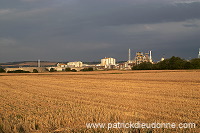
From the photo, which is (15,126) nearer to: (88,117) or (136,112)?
(88,117)

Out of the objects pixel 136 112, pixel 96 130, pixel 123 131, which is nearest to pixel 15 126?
pixel 96 130

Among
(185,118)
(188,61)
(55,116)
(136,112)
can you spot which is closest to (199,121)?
(185,118)

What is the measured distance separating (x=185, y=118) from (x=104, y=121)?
3.39 meters

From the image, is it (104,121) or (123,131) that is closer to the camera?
(123,131)

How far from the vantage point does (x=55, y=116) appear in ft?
33.8

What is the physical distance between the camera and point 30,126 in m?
8.66

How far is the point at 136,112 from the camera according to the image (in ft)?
38.0

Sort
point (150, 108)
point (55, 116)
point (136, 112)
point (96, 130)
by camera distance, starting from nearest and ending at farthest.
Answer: point (96, 130) < point (55, 116) < point (136, 112) < point (150, 108)

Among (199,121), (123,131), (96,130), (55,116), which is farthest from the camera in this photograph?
(55,116)

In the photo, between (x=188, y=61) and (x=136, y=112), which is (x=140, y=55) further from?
(x=136, y=112)

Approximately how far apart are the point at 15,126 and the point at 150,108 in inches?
276

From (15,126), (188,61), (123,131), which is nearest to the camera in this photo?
(123,131)

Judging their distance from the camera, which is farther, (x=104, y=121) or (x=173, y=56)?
(x=173, y=56)

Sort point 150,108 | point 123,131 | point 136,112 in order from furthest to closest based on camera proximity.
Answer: point 150,108 < point 136,112 < point 123,131
